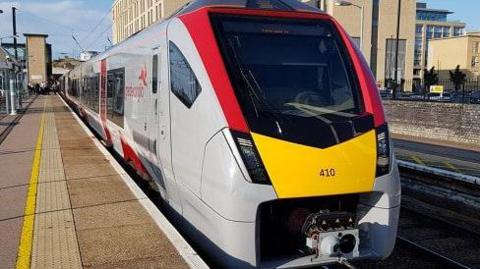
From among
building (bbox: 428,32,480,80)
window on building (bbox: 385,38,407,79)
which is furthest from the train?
building (bbox: 428,32,480,80)

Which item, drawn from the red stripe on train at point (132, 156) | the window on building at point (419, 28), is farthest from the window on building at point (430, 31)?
the red stripe on train at point (132, 156)

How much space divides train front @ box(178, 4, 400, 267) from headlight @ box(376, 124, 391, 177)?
0.01 metres

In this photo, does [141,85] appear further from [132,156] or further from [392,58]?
[392,58]

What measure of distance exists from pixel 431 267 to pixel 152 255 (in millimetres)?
3293

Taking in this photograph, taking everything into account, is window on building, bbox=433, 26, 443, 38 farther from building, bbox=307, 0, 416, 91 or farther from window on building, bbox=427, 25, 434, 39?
building, bbox=307, 0, 416, 91

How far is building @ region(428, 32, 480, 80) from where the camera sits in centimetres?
10110

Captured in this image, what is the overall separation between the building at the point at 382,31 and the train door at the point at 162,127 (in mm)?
74651

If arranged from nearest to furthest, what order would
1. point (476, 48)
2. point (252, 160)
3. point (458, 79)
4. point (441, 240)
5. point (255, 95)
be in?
point (252, 160) < point (255, 95) < point (441, 240) < point (458, 79) < point (476, 48)

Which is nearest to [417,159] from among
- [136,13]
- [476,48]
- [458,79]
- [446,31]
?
[458,79]

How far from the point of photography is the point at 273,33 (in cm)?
548

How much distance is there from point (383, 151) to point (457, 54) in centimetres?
10815

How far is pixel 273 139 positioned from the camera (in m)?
4.52

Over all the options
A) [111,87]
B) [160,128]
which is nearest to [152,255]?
[160,128]

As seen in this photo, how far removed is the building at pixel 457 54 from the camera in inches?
3980
